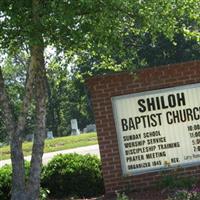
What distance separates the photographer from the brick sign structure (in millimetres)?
11359

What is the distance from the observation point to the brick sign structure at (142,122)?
447 inches

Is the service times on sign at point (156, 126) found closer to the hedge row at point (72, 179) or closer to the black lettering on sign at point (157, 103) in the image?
the black lettering on sign at point (157, 103)

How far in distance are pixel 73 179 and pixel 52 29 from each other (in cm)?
421

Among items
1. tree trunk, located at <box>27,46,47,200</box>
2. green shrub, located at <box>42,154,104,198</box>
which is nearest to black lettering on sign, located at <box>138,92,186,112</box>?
green shrub, located at <box>42,154,104,198</box>

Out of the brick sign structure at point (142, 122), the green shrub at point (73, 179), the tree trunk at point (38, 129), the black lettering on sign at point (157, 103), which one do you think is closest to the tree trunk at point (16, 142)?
the tree trunk at point (38, 129)

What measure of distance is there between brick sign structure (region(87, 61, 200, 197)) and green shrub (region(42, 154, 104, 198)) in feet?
2.36

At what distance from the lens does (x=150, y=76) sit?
11383mm

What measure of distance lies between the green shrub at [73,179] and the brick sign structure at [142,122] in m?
0.72

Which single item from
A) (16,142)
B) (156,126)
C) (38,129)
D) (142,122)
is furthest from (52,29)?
(156,126)

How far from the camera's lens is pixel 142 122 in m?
11.4

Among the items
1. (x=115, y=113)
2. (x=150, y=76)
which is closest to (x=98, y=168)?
(x=115, y=113)

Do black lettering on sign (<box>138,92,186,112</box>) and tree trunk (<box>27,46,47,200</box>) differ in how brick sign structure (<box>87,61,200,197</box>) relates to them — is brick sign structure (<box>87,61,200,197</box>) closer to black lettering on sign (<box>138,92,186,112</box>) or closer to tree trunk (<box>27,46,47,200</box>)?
black lettering on sign (<box>138,92,186,112</box>)

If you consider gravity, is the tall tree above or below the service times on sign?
above

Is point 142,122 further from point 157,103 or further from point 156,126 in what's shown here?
point 157,103
